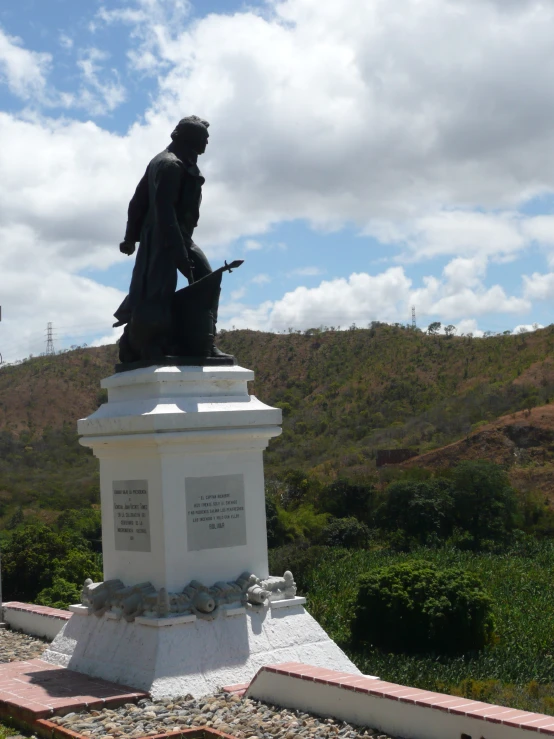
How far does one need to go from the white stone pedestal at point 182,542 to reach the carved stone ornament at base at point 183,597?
1cm

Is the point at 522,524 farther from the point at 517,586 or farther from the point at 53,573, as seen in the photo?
the point at 53,573

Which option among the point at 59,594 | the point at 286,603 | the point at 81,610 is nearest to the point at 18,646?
the point at 81,610

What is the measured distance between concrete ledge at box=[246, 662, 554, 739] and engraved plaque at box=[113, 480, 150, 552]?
1.57m

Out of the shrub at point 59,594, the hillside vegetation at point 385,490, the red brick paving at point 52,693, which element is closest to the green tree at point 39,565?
the hillside vegetation at point 385,490

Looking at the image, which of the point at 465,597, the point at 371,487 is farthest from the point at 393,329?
the point at 465,597

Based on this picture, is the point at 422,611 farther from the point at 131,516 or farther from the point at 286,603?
the point at 131,516

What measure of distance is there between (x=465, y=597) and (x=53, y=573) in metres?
7.97

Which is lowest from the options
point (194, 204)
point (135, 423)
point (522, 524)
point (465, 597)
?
point (522, 524)

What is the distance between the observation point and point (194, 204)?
8539mm

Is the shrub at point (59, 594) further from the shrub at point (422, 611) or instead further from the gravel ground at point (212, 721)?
the gravel ground at point (212, 721)

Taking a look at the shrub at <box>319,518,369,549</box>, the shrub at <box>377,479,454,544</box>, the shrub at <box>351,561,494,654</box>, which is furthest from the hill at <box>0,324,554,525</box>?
the shrub at <box>351,561,494,654</box>

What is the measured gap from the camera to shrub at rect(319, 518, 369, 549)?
80.3 ft

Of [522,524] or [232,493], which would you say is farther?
[522,524]

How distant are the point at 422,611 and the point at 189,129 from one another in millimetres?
5565
